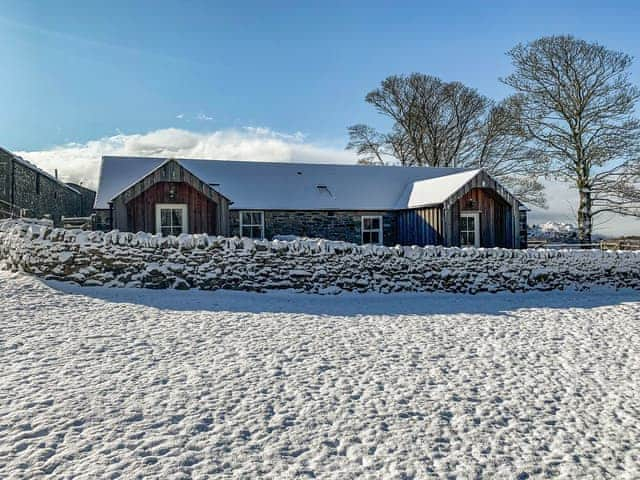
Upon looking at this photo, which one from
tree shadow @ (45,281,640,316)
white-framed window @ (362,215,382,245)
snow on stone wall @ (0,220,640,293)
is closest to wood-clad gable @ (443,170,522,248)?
white-framed window @ (362,215,382,245)

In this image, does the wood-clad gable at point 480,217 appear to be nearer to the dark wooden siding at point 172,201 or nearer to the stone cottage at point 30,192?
the dark wooden siding at point 172,201

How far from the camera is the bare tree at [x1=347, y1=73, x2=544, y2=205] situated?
99.0ft

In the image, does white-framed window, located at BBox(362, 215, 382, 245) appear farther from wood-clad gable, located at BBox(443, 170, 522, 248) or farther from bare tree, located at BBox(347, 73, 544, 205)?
bare tree, located at BBox(347, 73, 544, 205)

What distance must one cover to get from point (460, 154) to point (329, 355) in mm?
27166

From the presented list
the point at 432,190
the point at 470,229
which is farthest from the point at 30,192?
the point at 470,229

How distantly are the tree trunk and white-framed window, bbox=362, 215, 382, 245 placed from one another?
481 inches

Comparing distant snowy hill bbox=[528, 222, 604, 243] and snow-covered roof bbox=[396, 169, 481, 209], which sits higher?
snow-covered roof bbox=[396, 169, 481, 209]

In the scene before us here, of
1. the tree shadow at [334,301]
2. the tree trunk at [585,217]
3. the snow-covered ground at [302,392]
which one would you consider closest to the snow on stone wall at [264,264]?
the tree shadow at [334,301]

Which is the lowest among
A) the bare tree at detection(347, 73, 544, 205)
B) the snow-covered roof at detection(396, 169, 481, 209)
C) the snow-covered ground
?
the snow-covered ground

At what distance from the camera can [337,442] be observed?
4391mm

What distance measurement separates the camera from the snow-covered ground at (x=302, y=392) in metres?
4.10

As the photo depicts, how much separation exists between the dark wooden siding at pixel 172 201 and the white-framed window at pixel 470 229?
9.60 meters

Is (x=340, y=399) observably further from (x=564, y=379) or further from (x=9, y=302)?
(x=9, y=302)

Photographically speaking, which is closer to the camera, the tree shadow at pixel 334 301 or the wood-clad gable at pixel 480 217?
the tree shadow at pixel 334 301
